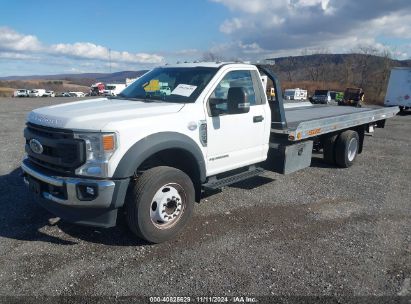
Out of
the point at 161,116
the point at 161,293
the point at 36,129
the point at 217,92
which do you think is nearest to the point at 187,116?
the point at 161,116

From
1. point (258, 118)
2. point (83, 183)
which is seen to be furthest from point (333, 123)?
point (83, 183)

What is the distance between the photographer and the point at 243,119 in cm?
507

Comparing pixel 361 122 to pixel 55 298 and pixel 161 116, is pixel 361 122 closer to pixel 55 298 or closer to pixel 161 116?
pixel 161 116

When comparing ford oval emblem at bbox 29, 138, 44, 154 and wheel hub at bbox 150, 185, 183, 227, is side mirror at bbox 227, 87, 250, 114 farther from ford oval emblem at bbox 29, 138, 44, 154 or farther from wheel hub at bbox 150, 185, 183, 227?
ford oval emblem at bbox 29, 138, 44, 154

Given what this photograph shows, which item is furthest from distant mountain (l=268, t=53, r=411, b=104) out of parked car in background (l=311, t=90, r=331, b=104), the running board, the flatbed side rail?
the running board

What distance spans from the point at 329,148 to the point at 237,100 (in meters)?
4.04

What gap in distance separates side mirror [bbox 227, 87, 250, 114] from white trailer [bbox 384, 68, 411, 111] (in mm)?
23886

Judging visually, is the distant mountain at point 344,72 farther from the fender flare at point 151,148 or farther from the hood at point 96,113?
Result: the fender flare at point 151,148

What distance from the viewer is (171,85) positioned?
507cm

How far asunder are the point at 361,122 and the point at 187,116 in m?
5.30

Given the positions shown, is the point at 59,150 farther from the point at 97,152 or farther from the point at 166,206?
the point at 166,206

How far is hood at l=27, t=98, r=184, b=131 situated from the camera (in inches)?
145

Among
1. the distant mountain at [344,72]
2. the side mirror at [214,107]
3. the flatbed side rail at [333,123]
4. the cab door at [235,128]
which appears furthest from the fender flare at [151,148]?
the distant mountain at [344,72]

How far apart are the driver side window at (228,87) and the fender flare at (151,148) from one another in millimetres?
698
